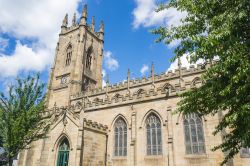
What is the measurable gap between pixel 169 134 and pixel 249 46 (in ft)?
38.5

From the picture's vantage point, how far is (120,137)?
2030 centimetres

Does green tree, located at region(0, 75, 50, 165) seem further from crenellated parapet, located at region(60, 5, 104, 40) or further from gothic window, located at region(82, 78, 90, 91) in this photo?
crenellated parapet, located at region(60, 5, 104, 40)

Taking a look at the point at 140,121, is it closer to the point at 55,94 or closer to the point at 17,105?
the point at 17,105

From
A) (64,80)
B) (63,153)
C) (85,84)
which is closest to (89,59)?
(85,84)

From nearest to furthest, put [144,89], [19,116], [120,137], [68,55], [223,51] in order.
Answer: [223,51] → [19,116] → [120,137] → [144,89] → [68,55]

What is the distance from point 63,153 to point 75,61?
19.5 metres

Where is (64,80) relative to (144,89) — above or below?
above

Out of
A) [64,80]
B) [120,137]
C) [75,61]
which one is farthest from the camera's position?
[64,80]

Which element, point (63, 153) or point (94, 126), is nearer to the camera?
point (63, 153)

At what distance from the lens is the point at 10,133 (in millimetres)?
14250

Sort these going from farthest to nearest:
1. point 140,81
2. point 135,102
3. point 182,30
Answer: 1. point 140,81
2. point 135,102
3. point 182,30

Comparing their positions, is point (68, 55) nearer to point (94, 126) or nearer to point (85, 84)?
point (85, 84)

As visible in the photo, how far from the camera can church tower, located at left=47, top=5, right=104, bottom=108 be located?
34875 millimetres

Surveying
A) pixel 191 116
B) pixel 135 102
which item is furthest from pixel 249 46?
pixel 135 102
